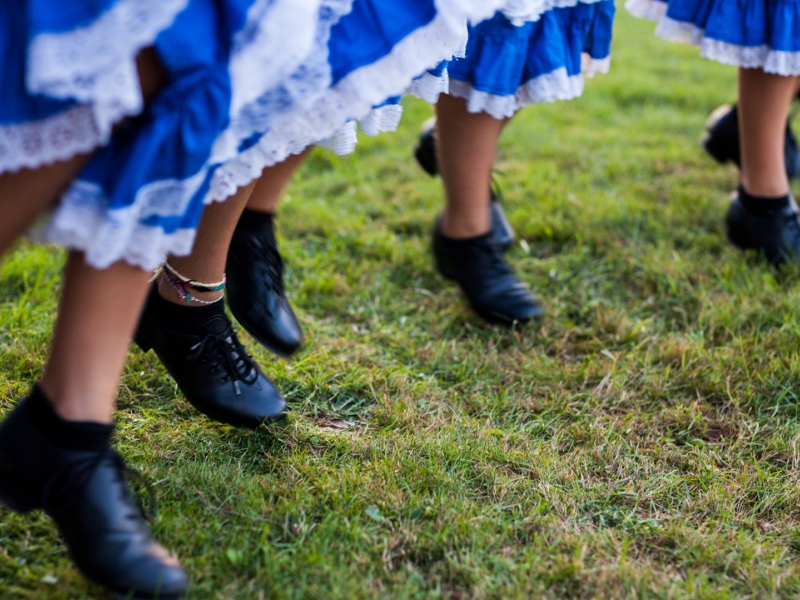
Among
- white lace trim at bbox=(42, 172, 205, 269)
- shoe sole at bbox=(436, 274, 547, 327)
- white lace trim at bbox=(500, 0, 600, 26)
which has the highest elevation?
white lace trim at bbox=(500, 0, 600, 26)

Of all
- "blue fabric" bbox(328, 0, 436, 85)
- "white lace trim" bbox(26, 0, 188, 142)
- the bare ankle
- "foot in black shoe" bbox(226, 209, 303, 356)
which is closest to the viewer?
"white lace trim" bbox(26, 0, 188, 142)

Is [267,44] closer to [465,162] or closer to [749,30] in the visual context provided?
[465,162]

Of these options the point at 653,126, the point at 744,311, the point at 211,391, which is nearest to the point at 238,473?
the point at 211,391

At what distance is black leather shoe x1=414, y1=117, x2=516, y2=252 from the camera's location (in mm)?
1894

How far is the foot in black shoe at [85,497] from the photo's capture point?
2.94ft

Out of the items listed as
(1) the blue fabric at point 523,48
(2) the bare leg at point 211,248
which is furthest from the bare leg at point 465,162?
(2) the bare leg at point 211,248

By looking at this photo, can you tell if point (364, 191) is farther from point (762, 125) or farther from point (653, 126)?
point (653, 126)

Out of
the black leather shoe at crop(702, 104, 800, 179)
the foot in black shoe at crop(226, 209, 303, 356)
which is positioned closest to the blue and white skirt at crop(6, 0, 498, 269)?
the foot in black shoe at crop(226, 209, 303, 356)

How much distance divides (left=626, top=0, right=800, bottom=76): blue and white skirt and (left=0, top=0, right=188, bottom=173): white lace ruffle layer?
1460 mm

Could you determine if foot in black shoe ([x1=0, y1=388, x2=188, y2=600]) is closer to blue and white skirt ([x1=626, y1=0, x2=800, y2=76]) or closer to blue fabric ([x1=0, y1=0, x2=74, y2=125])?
blue fabric ([x1=0, y1=0, x2=74, y2=125])

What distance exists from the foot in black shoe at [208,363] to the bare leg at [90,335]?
0.97ft

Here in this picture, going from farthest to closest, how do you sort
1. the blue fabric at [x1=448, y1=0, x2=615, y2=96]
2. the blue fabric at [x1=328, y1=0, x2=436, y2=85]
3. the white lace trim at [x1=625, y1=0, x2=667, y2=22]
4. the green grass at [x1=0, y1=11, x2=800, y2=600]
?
the white lace trim at [x1=625, y1=0, x2=667, y2=22] < the blue fabric at [x1=448, y1=0, x2=615, y2=96] < the green grass at [x1=0, y1=11, x2=800, y2=600] < the blue fabric at [x1=328, y1=0, x2=436, y2=85]

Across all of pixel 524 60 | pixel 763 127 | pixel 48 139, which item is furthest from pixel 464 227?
pixel 48 139

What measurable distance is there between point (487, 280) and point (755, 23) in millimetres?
888
